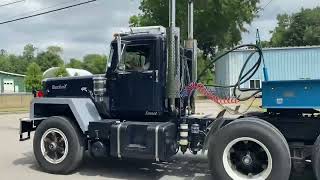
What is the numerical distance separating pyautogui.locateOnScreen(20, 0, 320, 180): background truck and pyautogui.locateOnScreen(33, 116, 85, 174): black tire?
0.7 inches

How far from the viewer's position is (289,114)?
27.7ft

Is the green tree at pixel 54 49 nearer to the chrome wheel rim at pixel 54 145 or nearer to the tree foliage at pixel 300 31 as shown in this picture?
the tree foliage at pixel 300 31

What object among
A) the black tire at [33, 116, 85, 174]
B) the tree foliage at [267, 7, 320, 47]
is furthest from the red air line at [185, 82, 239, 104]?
the tree foliage at [267, 7, 320, 47]

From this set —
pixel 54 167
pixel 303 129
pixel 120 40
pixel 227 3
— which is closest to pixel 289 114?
pixel 303 129

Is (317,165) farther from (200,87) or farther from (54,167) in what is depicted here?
(54,167)

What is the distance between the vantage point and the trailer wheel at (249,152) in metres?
7.84

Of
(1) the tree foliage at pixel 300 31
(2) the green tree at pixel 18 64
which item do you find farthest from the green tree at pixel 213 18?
(2) the green tree at pixel 18 64

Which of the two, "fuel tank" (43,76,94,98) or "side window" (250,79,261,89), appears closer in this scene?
"side window" (250,79,261,89)

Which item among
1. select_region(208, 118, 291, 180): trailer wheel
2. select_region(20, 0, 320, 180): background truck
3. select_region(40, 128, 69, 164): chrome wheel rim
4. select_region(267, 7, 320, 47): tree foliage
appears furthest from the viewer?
select_region(267, 7, 320, 47): tree foliage

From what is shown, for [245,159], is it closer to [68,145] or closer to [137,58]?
[137,58]

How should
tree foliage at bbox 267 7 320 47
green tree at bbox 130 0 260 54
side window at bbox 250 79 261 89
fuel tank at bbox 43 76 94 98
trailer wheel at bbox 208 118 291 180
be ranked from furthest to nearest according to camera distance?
tree foliage at bbox 267 7 320 47
green tree at bbox 130 0 260 54
fuel tank at bbox 43 76 94 98
side window at bbox 250 79 261 89
trailer wheel at bbox 208 118 291 180

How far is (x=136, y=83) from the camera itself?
9570mm

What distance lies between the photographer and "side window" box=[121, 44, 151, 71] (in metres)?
9.57

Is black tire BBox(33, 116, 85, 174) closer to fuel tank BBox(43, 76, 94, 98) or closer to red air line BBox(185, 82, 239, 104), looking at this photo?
fuel tank BBox(43, 76, 94, 98)
